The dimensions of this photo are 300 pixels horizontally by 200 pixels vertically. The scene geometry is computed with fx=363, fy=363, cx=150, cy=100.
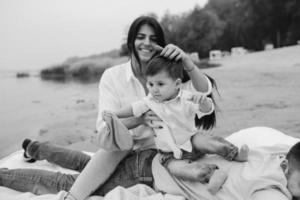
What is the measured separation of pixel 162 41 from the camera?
1.81 metres

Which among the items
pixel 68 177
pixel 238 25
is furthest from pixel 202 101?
pixel 238 25

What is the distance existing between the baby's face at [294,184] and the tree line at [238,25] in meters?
8.28

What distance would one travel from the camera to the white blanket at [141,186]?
1542mm

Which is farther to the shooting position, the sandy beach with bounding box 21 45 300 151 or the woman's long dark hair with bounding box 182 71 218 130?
the sandy beach with bounding box 21 45 300 151

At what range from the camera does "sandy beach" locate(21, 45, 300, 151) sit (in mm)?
3676

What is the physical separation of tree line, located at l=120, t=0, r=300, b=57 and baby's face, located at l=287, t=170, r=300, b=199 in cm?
828

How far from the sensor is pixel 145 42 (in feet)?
5.77

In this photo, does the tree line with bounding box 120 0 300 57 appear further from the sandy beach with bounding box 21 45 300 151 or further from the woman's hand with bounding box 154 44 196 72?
the woman's hand with bounding box 154 44 196 72

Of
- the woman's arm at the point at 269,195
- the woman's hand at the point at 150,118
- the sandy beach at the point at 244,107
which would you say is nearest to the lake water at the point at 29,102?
the sandy beach at the point at 244,107

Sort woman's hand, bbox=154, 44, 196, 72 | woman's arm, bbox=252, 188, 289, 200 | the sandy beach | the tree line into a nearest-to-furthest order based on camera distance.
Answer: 1. woman's arm, bbox=252, 188, 289, 200
2. woman's hand, bbox=154, 44, 196, 72
3. the sandy beach
4. the tree line

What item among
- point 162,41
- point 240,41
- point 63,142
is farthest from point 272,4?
point 162,41

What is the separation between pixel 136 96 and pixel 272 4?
11.1 m

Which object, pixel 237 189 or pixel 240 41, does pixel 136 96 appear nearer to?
pixel 237 189

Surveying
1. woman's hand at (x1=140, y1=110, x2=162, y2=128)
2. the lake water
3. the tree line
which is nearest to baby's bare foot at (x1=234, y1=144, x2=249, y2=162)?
woman's hand at (x1=140, y1=110, x2=162, y2=128)
